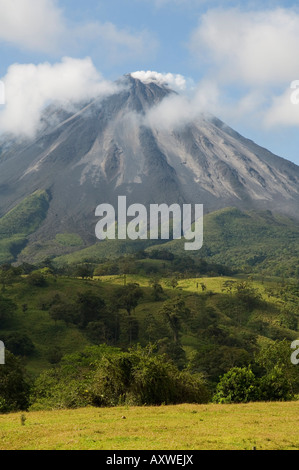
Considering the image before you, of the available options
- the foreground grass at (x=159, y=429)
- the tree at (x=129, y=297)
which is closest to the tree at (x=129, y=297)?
the tree at (x=129, y=297)

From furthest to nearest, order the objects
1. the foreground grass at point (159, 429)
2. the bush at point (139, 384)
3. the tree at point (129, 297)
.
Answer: the tree at point (129, 297) → the bush at point (139, 384) → the foreground grass at point (159, 429)

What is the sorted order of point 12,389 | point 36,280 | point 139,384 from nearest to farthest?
point 139,384, point 12,389, point 36,280

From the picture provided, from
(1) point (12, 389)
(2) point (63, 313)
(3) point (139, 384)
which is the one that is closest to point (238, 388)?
(3) point (139, 384)

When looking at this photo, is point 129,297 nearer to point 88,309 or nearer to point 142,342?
point 88,309

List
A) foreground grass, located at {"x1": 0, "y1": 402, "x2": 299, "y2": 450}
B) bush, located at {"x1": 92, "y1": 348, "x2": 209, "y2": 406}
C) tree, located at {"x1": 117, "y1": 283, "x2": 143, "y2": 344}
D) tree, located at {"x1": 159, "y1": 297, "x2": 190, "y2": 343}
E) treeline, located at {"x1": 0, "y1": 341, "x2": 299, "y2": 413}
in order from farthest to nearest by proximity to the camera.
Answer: tree, located at {"x1": 117, "y1": 283, "x2": 143, "y2": 344}
tree, located at {"x1": 159, "y1": 297, "x2": 190, "y2": 343}
treeline, located at {"x1": 0, "y1": 341, "x2": 299, "y2": 413}
bush, located at {"x1": 92, "y1": 348, "x2": 209, "y2": 406}
foreground grass, located at {"x1": 0, "y1": 402, "x2": 299, "y2": 450}

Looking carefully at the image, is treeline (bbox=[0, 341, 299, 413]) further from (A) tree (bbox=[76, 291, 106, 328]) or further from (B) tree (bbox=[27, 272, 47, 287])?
(B) tree (bbox=[27, 272, 47, 287])

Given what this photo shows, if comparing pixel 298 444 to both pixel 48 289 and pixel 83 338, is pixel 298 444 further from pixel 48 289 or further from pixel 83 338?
pixel 48 289

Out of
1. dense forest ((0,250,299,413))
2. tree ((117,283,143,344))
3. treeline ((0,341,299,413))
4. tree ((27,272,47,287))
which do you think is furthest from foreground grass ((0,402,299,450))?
tree ((27,272,47,287))

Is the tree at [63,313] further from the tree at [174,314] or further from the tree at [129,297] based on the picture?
the tree at [174,314]
